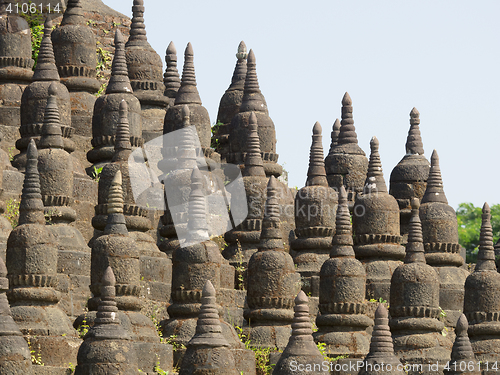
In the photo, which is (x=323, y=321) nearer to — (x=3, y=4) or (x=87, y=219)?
(x=87, y=219)

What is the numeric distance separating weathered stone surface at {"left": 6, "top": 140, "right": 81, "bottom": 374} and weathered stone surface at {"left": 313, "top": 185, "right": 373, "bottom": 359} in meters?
5.45

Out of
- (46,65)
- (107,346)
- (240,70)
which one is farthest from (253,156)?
(107,346)

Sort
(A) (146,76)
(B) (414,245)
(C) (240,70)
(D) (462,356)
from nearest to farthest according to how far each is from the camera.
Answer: (D) (462,356) < (B) (414,245) < (A) (146,76) < (C) (240,70)

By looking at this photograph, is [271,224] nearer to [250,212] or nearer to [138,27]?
[250,212]

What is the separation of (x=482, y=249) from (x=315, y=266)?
390 centimetres

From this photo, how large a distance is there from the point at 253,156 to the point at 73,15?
6701mm

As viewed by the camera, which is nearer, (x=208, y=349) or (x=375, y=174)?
(x=208, y=349)

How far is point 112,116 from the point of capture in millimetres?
32250

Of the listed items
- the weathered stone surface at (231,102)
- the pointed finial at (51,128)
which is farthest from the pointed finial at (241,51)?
the pointed finial at (51,128)

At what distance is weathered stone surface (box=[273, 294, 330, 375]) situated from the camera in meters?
23.7

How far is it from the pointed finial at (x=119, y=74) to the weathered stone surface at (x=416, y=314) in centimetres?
819

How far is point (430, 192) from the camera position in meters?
32.8

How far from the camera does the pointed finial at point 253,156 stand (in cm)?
3170

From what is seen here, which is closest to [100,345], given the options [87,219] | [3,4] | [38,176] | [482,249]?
[38,176]
